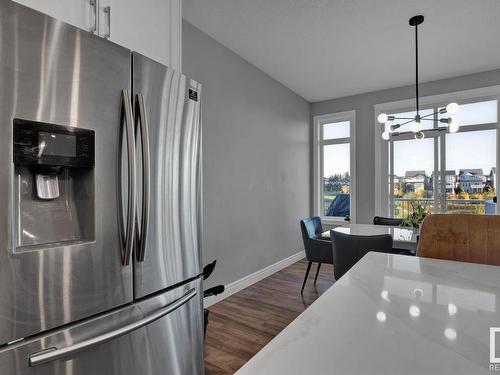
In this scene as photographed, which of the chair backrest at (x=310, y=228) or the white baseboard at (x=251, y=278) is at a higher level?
the chair backrest at (x=310, y=228)

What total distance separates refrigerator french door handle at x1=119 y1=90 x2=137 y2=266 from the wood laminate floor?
1.22 m

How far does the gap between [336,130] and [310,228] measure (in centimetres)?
248

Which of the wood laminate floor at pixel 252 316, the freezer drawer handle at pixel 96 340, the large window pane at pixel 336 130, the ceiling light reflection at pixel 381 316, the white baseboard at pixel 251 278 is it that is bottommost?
the wood laminate floor at pixel 252 316

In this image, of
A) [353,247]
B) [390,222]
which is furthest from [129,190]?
[390,222]

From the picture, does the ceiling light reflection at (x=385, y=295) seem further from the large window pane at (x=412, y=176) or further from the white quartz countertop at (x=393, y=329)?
the large window pane at (x=412, y=176)

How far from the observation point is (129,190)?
1.05 m

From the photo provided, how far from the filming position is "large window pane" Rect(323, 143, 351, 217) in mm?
4816

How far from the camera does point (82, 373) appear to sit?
946 millimetres

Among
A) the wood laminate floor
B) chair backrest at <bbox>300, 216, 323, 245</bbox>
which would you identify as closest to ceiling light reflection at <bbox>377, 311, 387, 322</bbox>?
the wood laminate floor

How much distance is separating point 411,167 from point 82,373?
467cm

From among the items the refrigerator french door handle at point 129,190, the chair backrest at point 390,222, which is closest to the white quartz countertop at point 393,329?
the refrigerator french door handle at point 129,190

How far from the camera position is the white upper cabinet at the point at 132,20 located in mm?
1146

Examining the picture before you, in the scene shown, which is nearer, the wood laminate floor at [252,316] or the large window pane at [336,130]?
the wood laminate floor at [252,316]

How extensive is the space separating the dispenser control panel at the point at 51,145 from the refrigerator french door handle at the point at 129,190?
13cm
